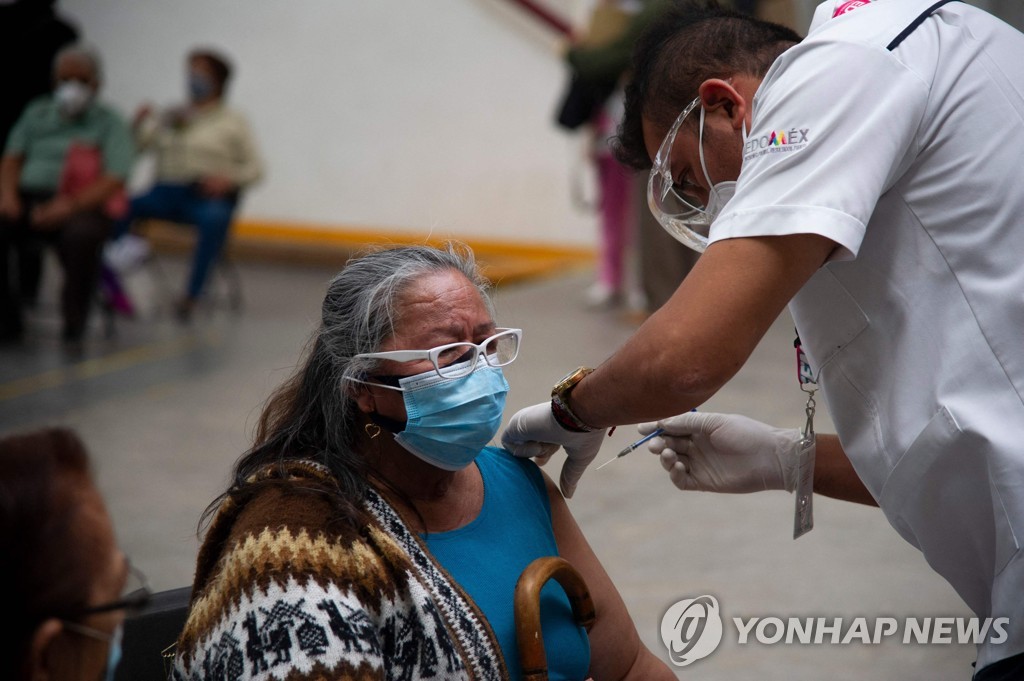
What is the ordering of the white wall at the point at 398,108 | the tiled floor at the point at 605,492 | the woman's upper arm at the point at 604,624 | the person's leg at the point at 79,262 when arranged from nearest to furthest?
the woman's upper arm at the point at 604,624 → the tiled floor at the point at 605,492 → the person's leg at the point at 79,262 → the white wall at the point at 398,108

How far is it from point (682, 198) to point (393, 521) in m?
0.67

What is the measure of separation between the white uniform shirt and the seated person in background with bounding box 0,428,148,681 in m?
0.79

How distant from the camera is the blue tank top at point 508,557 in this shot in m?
1.70

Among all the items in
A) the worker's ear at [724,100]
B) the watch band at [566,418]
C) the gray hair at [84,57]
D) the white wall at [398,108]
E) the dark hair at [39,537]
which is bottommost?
the white wall at [398,108]

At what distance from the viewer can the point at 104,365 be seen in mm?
6164

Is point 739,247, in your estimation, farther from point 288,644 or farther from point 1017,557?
point 288,644

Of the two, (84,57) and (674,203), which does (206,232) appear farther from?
(674,203)

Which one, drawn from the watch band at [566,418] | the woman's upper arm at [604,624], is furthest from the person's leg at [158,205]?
the watch band at [566,418]

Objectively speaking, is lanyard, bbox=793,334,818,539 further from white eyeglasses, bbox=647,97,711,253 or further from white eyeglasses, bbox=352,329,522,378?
white eyeglasses, bbox=352,329,522,378

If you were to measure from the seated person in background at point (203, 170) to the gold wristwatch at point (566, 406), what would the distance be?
5.89 meters

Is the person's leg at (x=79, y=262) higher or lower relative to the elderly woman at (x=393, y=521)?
lower

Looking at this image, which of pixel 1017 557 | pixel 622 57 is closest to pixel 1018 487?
pixel 1017 557
